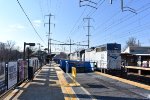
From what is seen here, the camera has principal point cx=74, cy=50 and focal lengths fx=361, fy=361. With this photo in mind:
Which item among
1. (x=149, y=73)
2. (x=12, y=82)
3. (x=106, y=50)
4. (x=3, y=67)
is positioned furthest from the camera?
(x=149, y=73)

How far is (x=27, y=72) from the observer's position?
95.1 feet

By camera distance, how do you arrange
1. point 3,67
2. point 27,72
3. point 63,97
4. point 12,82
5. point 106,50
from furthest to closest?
1. point 106,50
2. point 27,72
3. point 12,82
4. point 63,97
5. point 3,67

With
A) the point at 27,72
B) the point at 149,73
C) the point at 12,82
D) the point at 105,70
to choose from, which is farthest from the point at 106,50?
the point at 12,82

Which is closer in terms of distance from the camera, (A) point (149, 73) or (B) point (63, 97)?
(B) point (63, 97)

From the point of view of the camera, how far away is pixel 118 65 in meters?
47.2

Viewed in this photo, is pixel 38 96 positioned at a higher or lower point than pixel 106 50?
lower

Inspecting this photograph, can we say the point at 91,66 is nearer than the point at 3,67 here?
No

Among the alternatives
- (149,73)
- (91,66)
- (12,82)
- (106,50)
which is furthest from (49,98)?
(149,73)

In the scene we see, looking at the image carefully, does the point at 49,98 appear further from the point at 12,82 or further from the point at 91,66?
the point at 91,66

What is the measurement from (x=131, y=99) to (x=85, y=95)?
2.64 meters

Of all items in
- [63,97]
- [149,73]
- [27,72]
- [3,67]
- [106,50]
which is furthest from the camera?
[149,73]

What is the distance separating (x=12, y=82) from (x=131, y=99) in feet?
22.7

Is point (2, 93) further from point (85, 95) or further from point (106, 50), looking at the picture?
point (106, 50)

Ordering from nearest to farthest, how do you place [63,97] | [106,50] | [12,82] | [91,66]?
[63,97] < [12,82] < [106,50] < [91,66]
